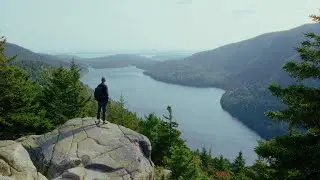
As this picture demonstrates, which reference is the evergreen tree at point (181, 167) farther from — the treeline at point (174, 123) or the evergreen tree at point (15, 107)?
the evergreen tree at point (15, 107)

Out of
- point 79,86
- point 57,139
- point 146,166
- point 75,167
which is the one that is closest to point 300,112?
point 146,166

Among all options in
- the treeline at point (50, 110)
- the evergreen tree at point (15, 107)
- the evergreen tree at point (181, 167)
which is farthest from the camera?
the evergreen tree at point (181, 167)

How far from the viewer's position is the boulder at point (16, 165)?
18547 mm

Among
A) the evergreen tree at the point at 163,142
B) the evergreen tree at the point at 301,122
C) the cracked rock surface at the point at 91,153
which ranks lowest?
the evergreen tree at the point at 163,142

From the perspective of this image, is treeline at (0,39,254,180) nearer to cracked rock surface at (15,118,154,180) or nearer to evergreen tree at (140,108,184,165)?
evergreen tree at (140,108,184,165)

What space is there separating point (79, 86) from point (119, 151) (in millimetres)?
18140

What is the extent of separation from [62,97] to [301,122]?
2646 centimetres

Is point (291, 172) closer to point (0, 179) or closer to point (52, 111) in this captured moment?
point (0, 179)

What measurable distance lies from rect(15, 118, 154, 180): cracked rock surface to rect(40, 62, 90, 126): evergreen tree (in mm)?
10542

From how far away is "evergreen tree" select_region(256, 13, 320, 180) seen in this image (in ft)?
56.5

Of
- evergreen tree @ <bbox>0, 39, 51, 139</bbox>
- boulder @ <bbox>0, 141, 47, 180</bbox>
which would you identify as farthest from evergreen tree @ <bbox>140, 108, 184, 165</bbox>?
boulder @ <bbox>0, 141, 47, 180</bbox>

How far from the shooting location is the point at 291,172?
1764 centimetres

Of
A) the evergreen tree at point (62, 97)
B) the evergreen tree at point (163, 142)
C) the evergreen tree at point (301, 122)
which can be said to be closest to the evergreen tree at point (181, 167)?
the evergreen tree at point (163, 142)

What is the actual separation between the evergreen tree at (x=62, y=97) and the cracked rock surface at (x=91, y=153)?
10.5 meters
